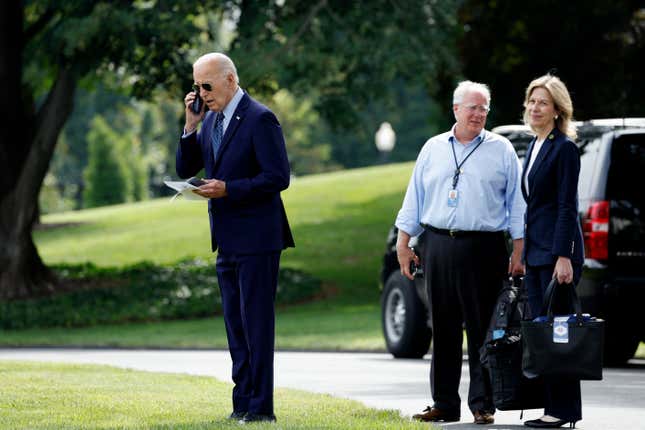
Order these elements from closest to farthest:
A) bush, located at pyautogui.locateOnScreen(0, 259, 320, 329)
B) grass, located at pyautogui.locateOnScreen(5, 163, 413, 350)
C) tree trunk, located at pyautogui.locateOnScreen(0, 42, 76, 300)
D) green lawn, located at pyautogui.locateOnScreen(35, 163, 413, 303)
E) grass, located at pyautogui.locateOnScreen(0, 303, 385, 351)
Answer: grass, located at pyautogui.locateOnScreen(0, 303, 385, 351) < grass, located at pyautogui.locateOnScreen(5, 163, 413, 350) < bush, located at pyautogui.locateOnScreen(0, 259, 320, 329) < tree trunk, located at pyautogui.locateOnScreen(0, 42, 76, 300) < green lawn, located at pyautogui.locateOnScreen(35, 163, 413, 303)

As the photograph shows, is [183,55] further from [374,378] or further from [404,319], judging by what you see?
[374,378]

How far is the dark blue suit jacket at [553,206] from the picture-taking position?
341 inches

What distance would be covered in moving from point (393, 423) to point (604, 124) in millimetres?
4944

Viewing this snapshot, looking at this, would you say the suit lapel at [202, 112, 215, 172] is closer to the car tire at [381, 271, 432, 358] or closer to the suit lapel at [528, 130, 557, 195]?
the suit lapel at [528, 130, 557, 195]

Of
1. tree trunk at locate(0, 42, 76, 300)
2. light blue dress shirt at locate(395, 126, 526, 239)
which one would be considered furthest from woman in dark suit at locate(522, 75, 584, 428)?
tree trunk at locate(0, 42, 76, 300)

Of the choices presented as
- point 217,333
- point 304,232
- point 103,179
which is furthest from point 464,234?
point 103,179

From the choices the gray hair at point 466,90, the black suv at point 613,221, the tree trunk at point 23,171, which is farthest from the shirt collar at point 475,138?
the tree trunk at point 23,171

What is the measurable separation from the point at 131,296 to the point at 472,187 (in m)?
16.8

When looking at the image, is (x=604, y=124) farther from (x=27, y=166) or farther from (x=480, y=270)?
(x=27, y=166)

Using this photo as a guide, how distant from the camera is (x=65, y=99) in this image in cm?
2519

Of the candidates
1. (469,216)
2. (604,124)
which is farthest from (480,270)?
(604,124)

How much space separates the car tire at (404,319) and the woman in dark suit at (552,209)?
544 centimetres

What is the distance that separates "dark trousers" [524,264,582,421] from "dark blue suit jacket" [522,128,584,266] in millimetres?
70

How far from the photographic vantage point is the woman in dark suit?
869cm
